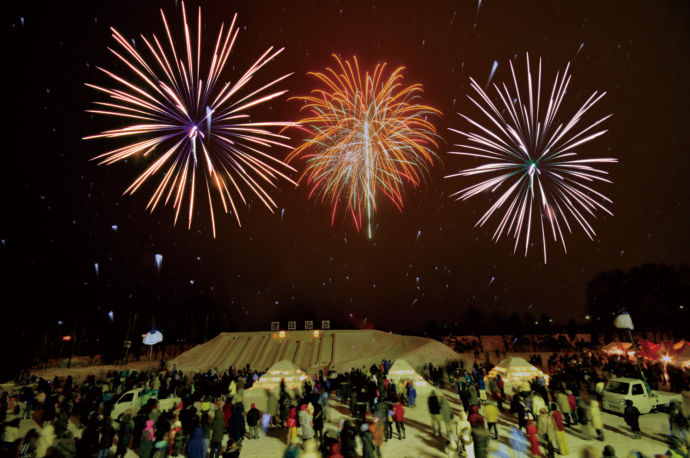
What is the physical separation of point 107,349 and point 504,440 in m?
71.2

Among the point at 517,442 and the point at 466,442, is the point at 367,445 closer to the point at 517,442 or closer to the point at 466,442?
the point at 466,442

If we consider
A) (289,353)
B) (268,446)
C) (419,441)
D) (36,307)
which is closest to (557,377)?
(419,441)

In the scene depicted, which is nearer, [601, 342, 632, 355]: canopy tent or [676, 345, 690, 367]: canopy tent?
[676, 345, 690, 367]: canopy tent

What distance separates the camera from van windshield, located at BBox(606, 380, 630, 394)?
15898 mm

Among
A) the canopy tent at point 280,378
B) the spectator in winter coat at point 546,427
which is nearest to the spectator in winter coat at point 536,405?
the spectator in winter coat at point 546,427

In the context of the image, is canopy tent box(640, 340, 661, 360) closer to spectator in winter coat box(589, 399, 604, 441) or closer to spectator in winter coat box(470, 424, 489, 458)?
spectator in winter coat box(589, 399, 604, 441)

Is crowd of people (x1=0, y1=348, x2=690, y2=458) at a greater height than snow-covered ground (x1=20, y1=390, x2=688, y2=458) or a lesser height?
greater

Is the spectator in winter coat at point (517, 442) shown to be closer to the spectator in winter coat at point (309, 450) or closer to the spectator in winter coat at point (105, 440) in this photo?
the spectator in winter coat at point (309, 450)

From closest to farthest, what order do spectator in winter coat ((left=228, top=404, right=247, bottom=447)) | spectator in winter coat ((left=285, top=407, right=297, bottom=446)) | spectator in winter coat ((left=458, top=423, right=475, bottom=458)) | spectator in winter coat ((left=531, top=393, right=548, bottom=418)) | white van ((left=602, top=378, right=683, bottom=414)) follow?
spectator in winter coat ((left=458, top=423, right=475, bottom=458)) → spectator in winter coat ((left=285, top=407, right=297, bottom=446)) → spectator in winter coat ((left=228, top=404, right=247, bottom=447)) → spectator in winter coat ((left=531, top=393, right=548, bottom=418)) → white van ((left=602, top=378, right=683, bottom=414))

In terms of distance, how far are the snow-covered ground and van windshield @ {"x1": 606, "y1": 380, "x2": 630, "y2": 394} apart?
3.63 feet

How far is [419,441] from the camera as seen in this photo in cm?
1292

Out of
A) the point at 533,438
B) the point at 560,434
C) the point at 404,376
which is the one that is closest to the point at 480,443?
the point at 533,438

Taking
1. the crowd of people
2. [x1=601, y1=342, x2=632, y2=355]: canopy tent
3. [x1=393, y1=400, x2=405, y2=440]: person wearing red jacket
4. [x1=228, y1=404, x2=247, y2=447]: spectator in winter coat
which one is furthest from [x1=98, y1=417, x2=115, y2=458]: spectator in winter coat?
[x1=601, y1=342, x2=632, y2=355]: canopy tent

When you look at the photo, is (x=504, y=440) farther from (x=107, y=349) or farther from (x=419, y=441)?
(x=107, y=349)
